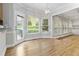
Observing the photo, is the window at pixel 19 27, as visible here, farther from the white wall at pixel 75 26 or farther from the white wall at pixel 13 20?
the white wall at pixel 75 26

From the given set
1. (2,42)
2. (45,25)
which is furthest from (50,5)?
(2,42)

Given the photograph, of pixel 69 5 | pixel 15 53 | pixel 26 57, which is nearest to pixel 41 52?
pixel 26 57

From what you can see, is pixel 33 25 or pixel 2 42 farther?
pixel 33 25

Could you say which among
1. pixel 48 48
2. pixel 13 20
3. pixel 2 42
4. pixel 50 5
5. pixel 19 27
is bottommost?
pixel 48 48

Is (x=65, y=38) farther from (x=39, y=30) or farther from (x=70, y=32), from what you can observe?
(x=39, y=30)

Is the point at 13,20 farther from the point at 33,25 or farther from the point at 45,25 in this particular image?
the point at 45,25

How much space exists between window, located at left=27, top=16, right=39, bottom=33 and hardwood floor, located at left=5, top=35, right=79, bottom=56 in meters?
0.18

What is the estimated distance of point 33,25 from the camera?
2297mm

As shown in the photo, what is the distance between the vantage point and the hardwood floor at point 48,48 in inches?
88.4

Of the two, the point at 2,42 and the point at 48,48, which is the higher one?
the point at 2,42

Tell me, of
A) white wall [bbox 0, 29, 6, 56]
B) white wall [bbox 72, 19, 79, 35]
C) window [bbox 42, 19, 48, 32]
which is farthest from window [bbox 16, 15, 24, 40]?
white wall [bbox 72, 19, 79, 35]

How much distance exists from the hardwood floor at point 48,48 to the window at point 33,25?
0.18 meters

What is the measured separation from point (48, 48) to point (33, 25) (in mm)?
453

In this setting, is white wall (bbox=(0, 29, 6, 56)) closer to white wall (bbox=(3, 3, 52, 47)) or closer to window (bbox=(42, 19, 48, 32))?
white wall (bbox=(3, 3, 52, 47))
